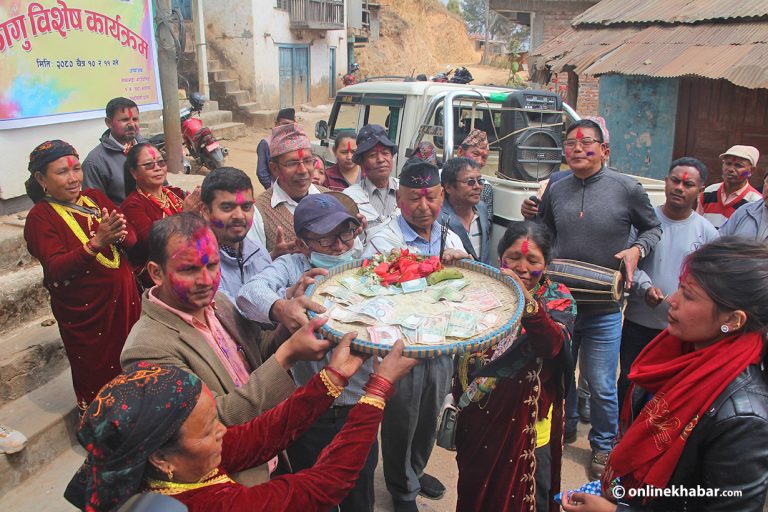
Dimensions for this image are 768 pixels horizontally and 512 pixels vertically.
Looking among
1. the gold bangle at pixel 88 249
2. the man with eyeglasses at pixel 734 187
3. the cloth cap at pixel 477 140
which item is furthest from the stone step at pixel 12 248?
the man with eyeglasses at pixel 734 187

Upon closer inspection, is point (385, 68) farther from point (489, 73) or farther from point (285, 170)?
point (285, 170)

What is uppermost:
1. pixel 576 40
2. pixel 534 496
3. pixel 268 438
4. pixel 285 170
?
pixel 576 40

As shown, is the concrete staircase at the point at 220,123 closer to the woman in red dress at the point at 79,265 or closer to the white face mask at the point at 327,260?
the woman in red dress at the point at 79,265

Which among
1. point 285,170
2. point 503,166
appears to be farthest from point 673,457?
point 503,166

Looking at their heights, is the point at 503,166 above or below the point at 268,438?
above

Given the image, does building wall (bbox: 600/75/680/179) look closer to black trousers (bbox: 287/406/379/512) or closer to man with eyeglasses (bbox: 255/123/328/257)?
man with eyeglasses (bbox: 255/123/328/257)

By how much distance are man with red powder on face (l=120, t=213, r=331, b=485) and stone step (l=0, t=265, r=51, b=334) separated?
120 inches

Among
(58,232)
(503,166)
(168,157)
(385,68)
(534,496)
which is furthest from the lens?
(385,68)

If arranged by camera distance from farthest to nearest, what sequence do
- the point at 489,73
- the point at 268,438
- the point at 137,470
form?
1. the point at 489,73
2. the point at 268,438
3. the point at 137,470

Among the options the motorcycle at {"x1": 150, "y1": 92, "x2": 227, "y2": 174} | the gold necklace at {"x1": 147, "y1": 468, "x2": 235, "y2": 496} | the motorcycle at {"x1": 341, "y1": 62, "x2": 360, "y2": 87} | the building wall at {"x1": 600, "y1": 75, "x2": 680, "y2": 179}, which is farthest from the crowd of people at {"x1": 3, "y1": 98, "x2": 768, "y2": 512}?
the motorcycle at {"x1": 341, "y1": 62, "x2": 360, "y2": 87}

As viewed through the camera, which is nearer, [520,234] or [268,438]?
[268,438]

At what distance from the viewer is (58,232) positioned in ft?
10.7

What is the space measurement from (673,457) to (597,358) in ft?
6.23

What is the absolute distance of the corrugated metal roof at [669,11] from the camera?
300 inches
